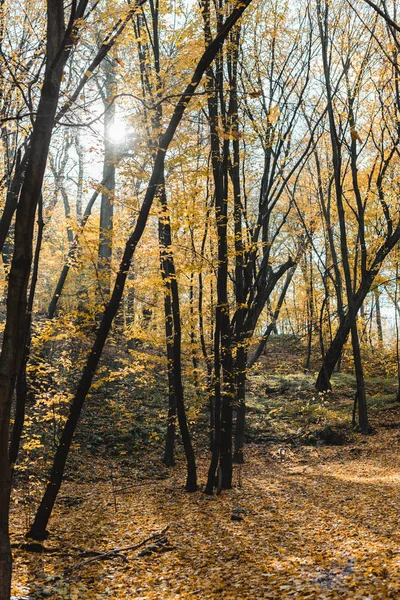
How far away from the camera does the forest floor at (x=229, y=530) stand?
4602mm

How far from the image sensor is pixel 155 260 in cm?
940

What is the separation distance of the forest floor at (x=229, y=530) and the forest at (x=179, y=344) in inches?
1.7

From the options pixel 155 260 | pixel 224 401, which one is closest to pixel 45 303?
pixel 155 260

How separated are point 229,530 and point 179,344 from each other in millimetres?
3169

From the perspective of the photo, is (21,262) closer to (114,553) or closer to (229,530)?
(114,553)

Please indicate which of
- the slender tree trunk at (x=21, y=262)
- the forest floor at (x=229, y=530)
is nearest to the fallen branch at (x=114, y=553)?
the forest floor at (x=229, y=530)

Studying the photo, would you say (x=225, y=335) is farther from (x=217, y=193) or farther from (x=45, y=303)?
(x=45, y=303)

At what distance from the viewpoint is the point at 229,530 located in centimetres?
648

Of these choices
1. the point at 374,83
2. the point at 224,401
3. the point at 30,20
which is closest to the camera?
the point at 30,20

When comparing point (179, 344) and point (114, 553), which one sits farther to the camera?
point (179, 344)

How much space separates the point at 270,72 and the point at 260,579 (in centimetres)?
1054

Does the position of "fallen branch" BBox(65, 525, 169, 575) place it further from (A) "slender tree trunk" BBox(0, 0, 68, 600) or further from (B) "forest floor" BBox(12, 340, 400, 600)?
(A) "slender tree trunk" BBox(0, 0, 68, 600)

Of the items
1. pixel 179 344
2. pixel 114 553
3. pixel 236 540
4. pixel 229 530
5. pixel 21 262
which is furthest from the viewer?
pixel 179 344

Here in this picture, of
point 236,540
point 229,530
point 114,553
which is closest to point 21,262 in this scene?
point 114,553
